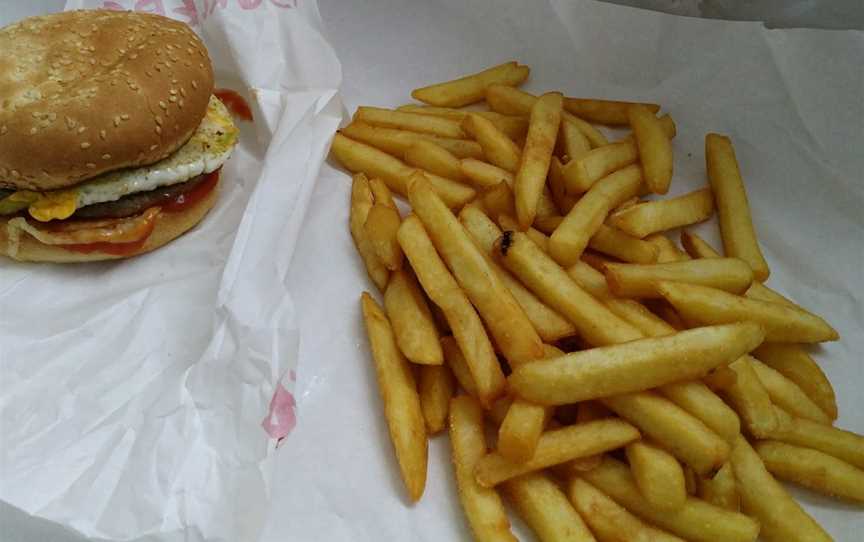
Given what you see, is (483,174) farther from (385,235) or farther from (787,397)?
(787,397)

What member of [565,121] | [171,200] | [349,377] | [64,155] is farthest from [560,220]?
[64,155]

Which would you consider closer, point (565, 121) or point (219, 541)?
point (219, 541)

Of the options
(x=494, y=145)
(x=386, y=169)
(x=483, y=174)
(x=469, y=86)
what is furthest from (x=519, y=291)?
(x=469, y=86)

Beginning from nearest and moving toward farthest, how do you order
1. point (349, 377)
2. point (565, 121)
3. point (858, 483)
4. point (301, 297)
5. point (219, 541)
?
point (219, 541) → point (858, 483) → point (349, 377) → point (301, 297) → point (565, 121)

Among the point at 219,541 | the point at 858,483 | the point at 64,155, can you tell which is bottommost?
the point at 219,541

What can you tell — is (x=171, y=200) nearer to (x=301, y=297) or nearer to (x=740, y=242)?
(x=301, y=297)

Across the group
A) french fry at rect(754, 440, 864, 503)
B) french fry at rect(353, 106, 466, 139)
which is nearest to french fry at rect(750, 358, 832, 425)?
french fry at rect(754, 440, 864, 503)
